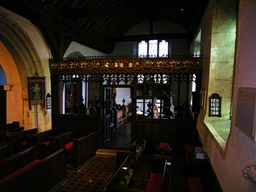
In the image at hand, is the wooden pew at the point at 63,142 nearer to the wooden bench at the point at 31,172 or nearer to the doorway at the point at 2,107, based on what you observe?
the wooden bench at the point at 31,172

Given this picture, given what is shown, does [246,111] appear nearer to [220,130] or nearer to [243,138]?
[243,138]

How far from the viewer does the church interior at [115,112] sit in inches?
107

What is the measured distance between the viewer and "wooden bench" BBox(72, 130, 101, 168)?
4.77m

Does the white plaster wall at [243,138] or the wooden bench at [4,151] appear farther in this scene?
the wooden bench at [4,151]

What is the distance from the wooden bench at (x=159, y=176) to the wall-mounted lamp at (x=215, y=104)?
1.38 m

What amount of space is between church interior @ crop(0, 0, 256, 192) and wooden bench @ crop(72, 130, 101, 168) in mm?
28

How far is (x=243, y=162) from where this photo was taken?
170 centimetres

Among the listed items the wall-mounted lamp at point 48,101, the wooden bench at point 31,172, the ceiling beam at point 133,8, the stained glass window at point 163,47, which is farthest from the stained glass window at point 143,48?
the wooden bench at point 31,172

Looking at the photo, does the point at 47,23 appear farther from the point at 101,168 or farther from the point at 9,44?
the point at 101,168

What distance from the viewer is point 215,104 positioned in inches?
154

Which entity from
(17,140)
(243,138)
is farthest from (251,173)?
(17,140)

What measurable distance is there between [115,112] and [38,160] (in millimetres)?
4766

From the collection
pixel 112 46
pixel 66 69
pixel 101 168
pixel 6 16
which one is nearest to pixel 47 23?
pixel 6 16

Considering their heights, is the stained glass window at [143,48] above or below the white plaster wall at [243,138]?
above
